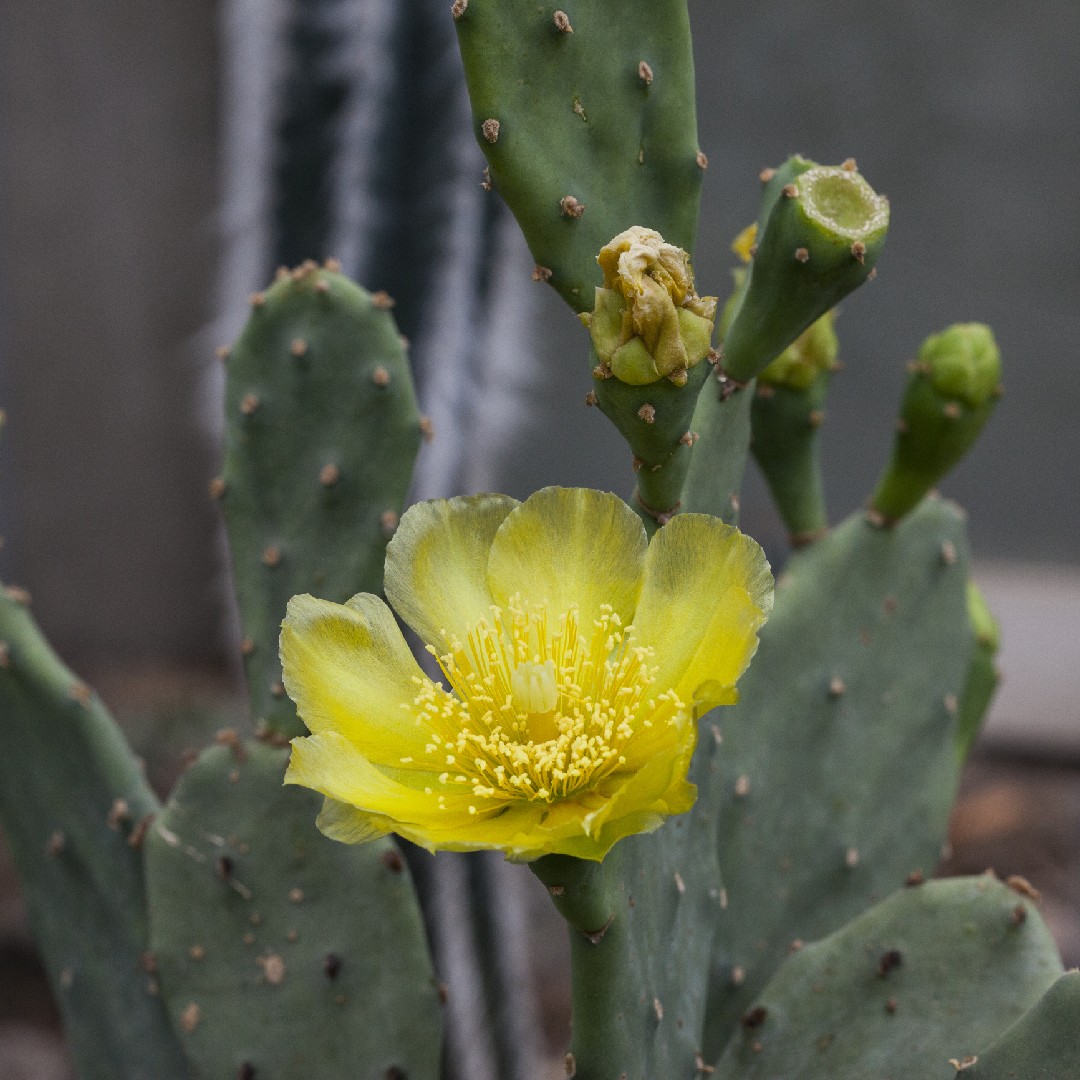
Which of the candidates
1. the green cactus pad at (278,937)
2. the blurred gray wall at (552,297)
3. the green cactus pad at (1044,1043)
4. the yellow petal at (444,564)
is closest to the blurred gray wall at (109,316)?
the blurred gray wall at (552,297)

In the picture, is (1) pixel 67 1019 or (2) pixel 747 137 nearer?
(1) pixel 67 1019

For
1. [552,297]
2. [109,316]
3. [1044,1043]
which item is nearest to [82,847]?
[1044,1043]

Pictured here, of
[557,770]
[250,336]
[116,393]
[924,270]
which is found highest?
[250,336]

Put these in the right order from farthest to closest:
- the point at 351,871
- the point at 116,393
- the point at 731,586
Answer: the point at 116,393 < the point at 351,871 < the point at 731,586

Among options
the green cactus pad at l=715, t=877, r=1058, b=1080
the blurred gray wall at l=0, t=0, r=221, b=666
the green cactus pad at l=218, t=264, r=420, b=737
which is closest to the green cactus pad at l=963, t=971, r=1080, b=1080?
→ the green cactus pad at l=715, t=877, r=1058, b=1080

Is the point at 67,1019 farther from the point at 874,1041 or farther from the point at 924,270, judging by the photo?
the point at 924,270

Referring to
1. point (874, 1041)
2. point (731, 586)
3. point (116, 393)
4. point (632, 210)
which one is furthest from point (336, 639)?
point (116, 393)

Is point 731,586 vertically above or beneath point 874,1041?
above
